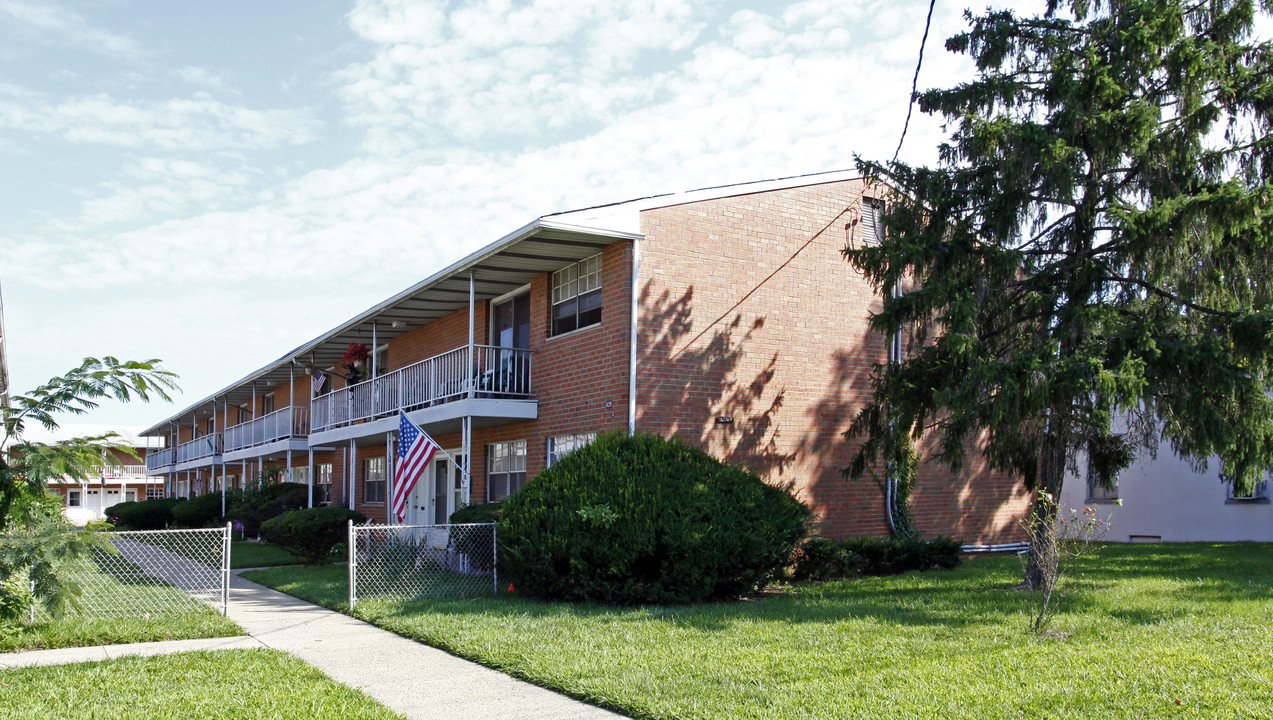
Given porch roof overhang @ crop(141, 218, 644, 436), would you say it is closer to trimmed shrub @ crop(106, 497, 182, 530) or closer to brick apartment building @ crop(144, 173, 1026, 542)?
brick apartment building @ crop(144, 173, 1026, 542)

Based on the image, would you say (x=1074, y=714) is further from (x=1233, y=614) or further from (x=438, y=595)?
(x=438, y=595)

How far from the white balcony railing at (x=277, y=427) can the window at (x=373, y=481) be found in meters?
2.87

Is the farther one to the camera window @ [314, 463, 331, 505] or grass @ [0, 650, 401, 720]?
window @ [314, 463, 331, 505]

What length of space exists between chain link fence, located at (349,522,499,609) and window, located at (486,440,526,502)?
5.44 feet

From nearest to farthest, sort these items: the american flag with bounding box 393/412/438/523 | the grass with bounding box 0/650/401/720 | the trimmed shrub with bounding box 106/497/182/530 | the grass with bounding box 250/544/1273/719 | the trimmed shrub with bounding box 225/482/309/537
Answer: the grass with bounding box 250/544/1273/719 < the grass with bounding box 0/650/401/720 < the american flag with bounding box 393/412/438/523 < the trimmed shrub with bounding box 225/482/309/537 < the trimmed shrub with bounding box 106/497/182/530

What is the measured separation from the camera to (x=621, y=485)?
11484mm

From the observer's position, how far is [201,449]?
3834 centimetres

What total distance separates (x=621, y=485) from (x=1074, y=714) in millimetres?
6322

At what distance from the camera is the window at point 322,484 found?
2717 centimetres

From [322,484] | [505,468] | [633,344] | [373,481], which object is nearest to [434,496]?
[505,468]

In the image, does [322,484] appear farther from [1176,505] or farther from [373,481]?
[1176,505]

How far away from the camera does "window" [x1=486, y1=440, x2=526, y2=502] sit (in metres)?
16.6

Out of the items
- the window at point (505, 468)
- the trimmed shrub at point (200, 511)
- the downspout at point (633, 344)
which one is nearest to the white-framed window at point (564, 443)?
the downspout at point (633, 344)

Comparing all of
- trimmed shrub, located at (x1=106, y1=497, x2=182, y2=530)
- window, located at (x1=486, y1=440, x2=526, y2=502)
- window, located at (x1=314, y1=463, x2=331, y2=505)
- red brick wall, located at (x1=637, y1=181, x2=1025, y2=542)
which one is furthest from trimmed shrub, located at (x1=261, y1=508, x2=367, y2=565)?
trimmed shrub, located at (x1=106, y1=497, x2=182, y2=530)
